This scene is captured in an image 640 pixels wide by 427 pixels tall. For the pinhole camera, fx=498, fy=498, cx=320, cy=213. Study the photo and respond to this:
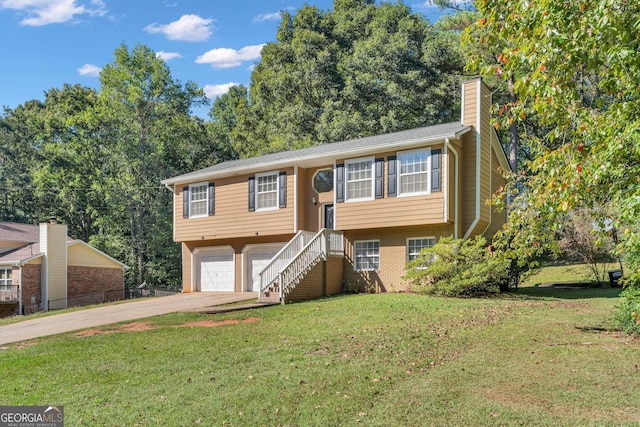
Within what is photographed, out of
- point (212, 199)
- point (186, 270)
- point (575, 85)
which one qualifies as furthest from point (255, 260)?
point (575, 85)

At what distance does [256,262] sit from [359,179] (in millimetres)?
6128

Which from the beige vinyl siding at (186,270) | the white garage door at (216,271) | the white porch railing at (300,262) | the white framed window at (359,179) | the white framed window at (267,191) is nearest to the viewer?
the white porch railing at (300,262)

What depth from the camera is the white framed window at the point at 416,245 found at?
677 inches

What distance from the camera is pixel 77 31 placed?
24469 mm

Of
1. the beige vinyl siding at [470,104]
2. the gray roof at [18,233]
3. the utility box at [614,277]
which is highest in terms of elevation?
the beige vinyl siding at [470,104]

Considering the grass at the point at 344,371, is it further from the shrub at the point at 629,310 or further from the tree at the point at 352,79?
the tree at the point at 352,79

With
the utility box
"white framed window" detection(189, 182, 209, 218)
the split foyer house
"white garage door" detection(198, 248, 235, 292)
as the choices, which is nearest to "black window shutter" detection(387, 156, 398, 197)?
the split foyer house

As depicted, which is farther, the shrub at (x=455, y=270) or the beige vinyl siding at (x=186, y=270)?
the beige vinyl siding at (x=186, y=270)

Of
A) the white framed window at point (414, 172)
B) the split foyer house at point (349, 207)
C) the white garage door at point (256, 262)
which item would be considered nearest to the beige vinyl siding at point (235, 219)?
the split foyer house at point (349, 207)

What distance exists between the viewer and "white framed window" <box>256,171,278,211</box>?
1998 centimetres

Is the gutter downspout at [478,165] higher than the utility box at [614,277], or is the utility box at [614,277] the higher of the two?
the gutter downspout at [478,165]

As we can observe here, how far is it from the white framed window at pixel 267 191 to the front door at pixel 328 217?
200cm

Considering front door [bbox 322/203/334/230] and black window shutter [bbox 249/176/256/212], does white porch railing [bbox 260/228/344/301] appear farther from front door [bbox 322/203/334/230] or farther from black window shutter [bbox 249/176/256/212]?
black window shutter [bbox 249/176/256/212]

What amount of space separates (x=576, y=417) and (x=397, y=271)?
40.2 feet
